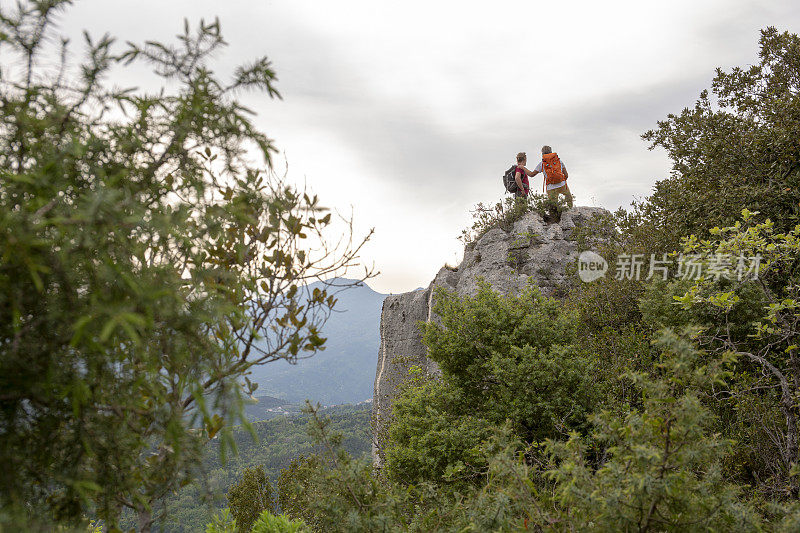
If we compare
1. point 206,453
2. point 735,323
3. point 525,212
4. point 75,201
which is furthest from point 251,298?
point 525,212

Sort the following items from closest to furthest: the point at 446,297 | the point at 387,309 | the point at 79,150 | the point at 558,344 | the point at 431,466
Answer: the point at 79,150 < the point at 431,466 < the point at 558,344 < the point at 446,297 < the point at 387,309

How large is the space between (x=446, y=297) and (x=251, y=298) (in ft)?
22.9

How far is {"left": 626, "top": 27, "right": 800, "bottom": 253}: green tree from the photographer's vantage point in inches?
329

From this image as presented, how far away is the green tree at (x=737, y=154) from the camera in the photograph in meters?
8.37

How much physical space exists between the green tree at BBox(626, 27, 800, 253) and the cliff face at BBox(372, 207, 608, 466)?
3.16 metres

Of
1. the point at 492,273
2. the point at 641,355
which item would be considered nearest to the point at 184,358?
the point at 641,355

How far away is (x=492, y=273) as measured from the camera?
13.9m

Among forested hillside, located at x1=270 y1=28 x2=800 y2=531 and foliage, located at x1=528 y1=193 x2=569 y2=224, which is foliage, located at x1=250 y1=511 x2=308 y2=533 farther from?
foliage, located at x1=528 y1=193 x2=569 y2=224

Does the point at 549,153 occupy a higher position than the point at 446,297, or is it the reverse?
the point at 549,153

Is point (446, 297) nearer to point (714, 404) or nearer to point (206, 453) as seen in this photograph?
point (714, 404)

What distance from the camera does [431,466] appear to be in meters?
7.68

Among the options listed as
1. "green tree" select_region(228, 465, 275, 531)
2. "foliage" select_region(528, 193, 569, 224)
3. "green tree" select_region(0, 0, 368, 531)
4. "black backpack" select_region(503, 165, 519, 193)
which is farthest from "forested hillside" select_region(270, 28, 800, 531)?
"green tree" select_region(228, 465, 275, 531)

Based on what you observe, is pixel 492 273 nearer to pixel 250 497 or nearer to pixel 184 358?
pixel 250 497

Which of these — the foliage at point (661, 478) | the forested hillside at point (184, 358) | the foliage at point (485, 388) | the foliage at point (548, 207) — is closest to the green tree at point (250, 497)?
the foliage at point (485, 388)
